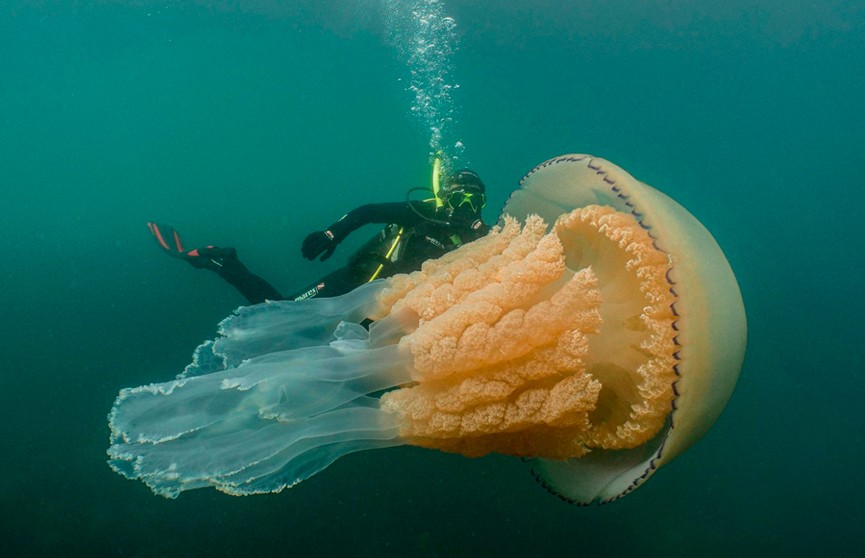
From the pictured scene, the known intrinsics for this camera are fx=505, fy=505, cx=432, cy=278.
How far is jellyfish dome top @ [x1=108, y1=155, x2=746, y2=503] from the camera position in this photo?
1814mm

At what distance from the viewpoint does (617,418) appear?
2.23 metres

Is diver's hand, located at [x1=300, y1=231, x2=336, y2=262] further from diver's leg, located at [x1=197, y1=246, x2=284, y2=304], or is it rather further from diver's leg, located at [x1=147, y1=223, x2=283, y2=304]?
diver's leg, located at [x1=197, y1=246, x2=284, y2=304]

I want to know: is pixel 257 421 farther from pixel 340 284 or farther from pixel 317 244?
pixel 340 284

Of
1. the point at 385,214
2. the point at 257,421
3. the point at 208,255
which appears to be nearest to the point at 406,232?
the point at 385,214

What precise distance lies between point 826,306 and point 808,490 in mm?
9618

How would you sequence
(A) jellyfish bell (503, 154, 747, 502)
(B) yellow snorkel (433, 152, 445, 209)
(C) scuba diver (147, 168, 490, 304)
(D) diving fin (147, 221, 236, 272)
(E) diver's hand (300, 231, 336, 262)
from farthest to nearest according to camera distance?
(D) diving fin (147, 221, 236, 272), (B) yellow snorkel (433, 152, 445, 209), (C) scuba diver (147, 168, 490, 304), (E) diver's hand (300, 231, 336, 262), (A) jellyfish bell (503, 154, 747, 502)

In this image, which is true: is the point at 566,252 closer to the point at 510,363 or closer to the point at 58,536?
the point at 510,363

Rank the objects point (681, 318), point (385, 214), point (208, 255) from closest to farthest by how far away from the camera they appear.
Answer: point (681, 318) < point (385, 214) < point (208, 255)

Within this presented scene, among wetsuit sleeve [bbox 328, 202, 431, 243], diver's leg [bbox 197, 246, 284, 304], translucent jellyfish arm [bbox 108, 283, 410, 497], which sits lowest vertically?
translucent jellyfish arm [bbox 108, 283, 410, 497]

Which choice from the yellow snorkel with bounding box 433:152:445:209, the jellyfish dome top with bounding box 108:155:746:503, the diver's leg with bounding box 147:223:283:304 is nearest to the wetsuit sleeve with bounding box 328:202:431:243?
the yellow snorkel with bounding box 433:152:445:209

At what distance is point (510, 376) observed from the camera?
1.94m

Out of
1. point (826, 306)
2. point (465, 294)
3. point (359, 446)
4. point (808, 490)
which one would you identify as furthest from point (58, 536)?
point (826, 306)

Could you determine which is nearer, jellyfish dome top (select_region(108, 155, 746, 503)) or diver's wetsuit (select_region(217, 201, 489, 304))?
jellyfish dome top (select_region(108, 155, 746, 503))

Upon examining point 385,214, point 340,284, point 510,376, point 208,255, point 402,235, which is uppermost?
point 208,255
